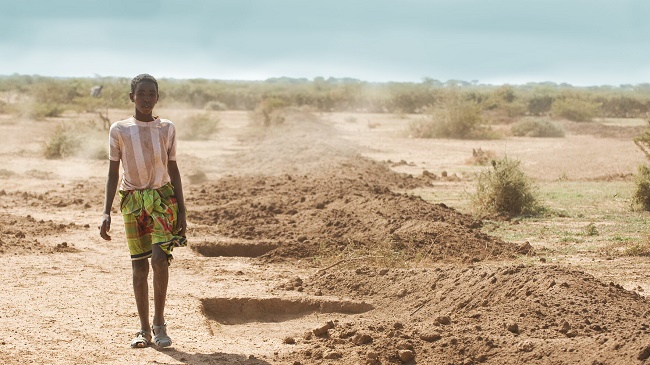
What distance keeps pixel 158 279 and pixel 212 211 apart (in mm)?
8419

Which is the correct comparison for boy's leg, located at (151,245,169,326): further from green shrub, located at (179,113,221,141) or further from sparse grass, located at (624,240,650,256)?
green shrub, located at (179,113,221,141)

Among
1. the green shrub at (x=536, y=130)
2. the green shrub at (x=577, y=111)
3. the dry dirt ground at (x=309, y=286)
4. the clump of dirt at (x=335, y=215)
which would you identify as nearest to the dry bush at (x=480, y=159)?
the clump of dirt at (x=335, y=215)

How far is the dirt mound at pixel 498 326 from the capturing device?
616 cm

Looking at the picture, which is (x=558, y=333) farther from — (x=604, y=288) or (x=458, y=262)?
(x=458, y=262)

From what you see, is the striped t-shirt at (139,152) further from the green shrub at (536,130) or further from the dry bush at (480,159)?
the green shrub at (536,130)

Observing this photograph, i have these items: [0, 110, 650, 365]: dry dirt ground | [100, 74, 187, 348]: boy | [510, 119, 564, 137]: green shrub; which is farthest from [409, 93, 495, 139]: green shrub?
[100, 74, 187, 348]: boy

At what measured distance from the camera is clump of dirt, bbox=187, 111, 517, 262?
1152 centimetres

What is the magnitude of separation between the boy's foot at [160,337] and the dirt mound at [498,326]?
0.89 meters

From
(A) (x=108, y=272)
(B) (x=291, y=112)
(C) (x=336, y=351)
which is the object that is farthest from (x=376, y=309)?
(B) (x=291, y=112)

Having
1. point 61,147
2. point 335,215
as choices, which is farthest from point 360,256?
point 61,147

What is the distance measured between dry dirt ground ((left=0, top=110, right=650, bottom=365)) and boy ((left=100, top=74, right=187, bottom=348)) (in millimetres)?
695

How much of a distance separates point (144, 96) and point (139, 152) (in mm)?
395

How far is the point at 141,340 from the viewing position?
6.93m

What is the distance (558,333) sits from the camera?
6.58 metres
